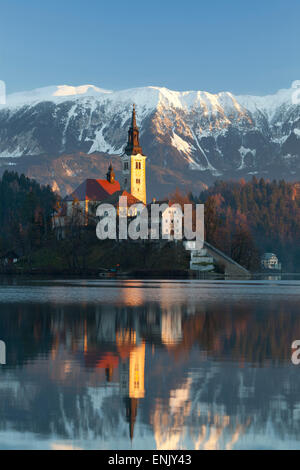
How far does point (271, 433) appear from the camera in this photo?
56.4 feet

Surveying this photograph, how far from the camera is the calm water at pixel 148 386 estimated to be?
664 inches

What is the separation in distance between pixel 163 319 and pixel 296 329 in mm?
9878

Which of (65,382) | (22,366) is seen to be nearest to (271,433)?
(65,382)

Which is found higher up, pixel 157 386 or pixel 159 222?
pixel 159 222
